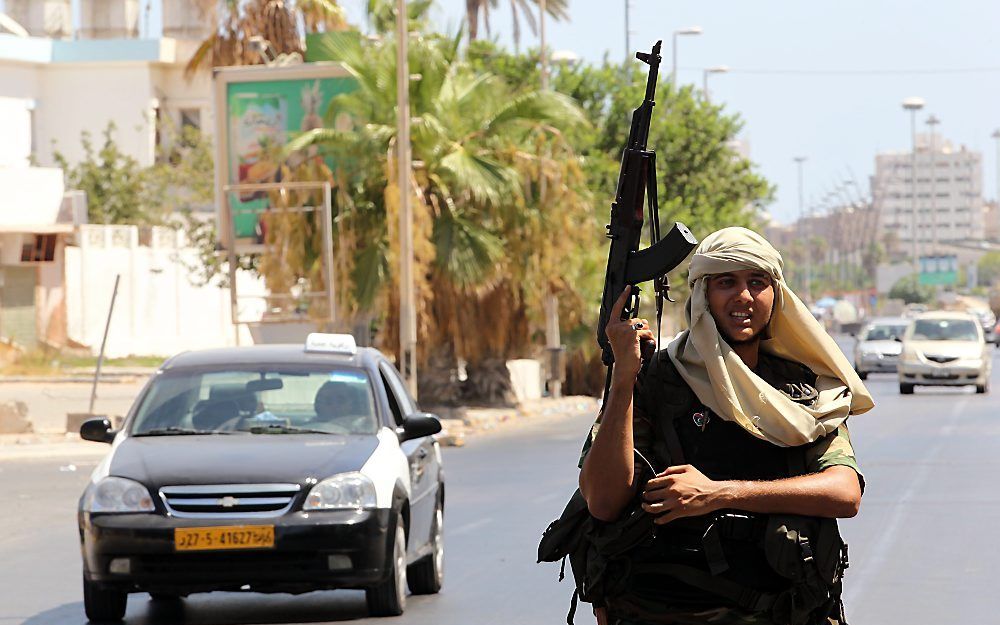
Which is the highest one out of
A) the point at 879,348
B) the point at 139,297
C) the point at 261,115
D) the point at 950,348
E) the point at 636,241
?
the point at 261,115

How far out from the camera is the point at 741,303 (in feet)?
14.5

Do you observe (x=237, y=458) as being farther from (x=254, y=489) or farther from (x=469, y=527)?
(x=469, y=527)

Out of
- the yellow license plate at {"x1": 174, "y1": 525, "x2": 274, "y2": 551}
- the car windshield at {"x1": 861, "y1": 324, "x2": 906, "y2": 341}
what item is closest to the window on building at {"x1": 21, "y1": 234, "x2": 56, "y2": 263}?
the car windshield at {"x1": 861, "y1": 324, "x2": 906, "y2": 341}

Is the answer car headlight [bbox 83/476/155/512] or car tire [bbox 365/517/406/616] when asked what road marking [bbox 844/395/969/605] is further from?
car headlight [bbox 83/476/155/512]

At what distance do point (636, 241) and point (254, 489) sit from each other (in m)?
5.49

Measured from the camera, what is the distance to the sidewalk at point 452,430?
25.2 m

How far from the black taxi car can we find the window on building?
135ft

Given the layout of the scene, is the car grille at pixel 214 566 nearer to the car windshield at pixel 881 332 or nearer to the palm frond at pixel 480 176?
the palm frond at pixel 480 176

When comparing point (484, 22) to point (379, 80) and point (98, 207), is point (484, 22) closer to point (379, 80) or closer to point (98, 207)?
point (98, 207)

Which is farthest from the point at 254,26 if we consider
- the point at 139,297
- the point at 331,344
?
the point at 331,344

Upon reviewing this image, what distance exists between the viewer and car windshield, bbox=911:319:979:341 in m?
39.5

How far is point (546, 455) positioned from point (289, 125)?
36.2ft

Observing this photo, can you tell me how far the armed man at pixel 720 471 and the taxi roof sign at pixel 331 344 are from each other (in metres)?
6.84

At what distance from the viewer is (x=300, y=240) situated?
30.9m
